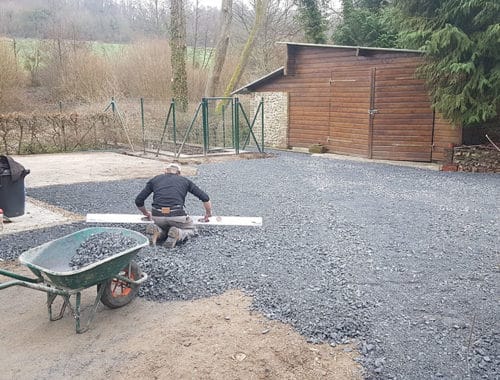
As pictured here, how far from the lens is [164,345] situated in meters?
3.46

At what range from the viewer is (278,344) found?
3.46m

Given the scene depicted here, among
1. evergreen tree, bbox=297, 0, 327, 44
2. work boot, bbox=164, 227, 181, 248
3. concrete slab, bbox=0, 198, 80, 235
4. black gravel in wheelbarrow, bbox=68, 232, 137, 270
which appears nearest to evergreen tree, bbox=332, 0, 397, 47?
evergreen tree, bbox=297, 0, 327, 44

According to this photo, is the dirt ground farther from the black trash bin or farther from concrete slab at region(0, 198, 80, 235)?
the black trash bin

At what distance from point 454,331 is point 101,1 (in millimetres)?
35823

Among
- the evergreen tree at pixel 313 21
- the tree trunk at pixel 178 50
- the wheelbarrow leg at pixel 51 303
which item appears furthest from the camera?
the evergreen tree at pixel 313 21

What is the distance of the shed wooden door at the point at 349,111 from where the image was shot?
14.9 meters

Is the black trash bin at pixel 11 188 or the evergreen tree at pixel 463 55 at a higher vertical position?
the evergreen tree at pixel 463 55

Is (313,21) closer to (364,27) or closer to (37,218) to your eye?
(364,27)

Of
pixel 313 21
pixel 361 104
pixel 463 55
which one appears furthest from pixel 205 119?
pixel 313 21

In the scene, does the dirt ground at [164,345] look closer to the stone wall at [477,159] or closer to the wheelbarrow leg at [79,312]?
the wheelbarrow leg at [79,312]

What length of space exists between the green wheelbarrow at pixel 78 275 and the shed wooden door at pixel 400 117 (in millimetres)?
11073

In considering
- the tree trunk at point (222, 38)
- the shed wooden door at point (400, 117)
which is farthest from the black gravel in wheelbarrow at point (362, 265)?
the tree trunk at point (222, 38)

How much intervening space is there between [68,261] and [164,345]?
1312mm

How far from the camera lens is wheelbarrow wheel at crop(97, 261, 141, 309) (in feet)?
13.2
